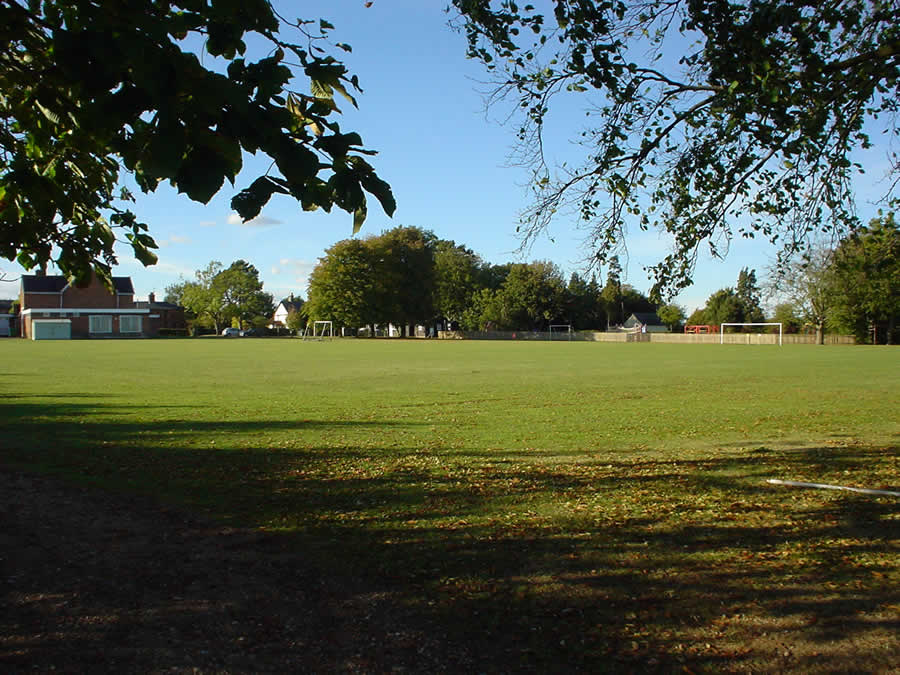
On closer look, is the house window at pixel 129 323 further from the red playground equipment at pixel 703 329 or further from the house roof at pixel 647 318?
the house roof at pixel 647 318

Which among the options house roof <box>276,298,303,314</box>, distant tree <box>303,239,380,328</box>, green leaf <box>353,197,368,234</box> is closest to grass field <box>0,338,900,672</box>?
green leaf <box>353,197,368,234</box>

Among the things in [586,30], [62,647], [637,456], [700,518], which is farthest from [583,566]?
[586,30]

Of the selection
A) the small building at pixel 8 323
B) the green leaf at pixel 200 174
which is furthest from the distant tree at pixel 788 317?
the small building at pixel 8 323

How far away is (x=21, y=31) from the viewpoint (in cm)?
421

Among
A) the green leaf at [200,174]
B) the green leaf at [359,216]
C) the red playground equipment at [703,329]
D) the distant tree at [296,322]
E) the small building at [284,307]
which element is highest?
the small building at [284,307]

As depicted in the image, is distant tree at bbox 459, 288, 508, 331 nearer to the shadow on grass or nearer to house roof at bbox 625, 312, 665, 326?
house roof at bbox 625, 312, 665, 326

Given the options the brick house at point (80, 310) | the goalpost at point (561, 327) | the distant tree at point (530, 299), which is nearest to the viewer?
the brick house at point (80, 310)

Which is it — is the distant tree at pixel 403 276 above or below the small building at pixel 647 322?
above

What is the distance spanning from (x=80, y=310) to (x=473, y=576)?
97.9 meters

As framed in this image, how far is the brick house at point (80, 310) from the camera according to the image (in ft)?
285

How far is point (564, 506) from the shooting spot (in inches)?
249

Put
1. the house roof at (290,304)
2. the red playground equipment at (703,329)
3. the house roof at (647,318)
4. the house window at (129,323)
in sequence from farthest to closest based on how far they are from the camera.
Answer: the house roof at (290,304), the house roof at (647,318), the red playground equipment at (703,329), the house window at (129,323)

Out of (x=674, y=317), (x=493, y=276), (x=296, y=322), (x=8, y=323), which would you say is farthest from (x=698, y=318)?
(x=8, y=323)

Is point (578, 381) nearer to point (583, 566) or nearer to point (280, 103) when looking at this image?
point (583, 566)
